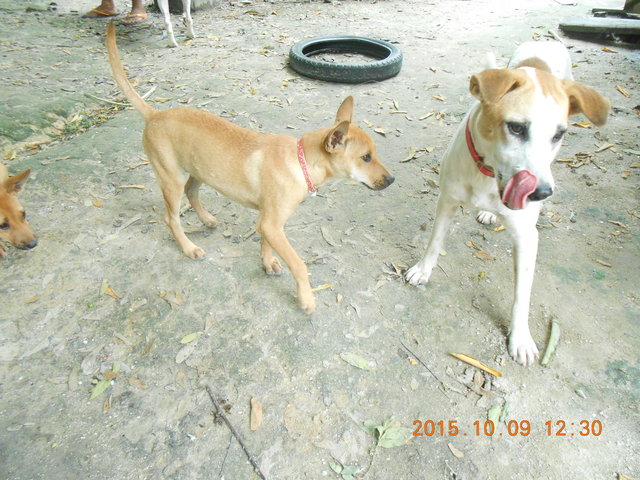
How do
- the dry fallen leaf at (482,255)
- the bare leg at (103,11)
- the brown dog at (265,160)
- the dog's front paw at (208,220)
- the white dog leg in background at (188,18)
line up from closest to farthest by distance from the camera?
the brown dog at (265,160), the dry fallen leaf at (482,255), the dog's front paw at (208,220), the white dog leg in background at (188,18), the bare leg at (103,11)

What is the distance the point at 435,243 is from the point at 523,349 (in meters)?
A: 1.10

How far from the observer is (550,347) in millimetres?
3211

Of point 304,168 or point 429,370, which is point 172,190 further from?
point 429,370

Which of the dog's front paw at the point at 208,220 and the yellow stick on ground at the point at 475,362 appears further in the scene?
the dog's front paw at the point at 208,220

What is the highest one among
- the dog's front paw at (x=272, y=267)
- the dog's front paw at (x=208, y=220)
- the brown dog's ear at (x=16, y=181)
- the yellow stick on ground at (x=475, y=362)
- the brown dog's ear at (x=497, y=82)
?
the brown dog's ear at (x=497, y=82)

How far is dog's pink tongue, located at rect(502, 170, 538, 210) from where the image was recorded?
2.34 meters

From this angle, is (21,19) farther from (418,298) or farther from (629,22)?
(629,22)

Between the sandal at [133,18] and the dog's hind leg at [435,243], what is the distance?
31.5 feet

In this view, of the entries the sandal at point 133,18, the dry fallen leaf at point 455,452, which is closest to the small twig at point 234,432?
the dry fallen leaf at point 455,452

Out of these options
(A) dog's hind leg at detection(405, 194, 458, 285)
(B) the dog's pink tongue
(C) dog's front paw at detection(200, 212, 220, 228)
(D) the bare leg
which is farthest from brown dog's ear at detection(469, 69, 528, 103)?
(D) the bare leg

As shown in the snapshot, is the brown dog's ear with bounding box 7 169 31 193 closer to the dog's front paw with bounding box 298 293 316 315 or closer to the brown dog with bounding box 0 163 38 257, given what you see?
the brown dog with bounding box 0 163 38 257

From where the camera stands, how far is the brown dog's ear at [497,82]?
2.43 meters

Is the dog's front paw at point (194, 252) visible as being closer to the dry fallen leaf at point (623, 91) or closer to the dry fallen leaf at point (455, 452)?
the dry fallen leaf at point (455, 452)

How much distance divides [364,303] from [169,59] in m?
7.01
